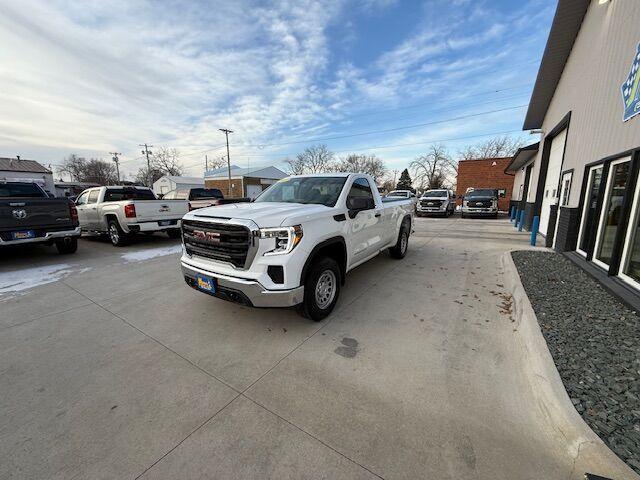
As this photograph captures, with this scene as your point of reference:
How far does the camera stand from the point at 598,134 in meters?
5.62

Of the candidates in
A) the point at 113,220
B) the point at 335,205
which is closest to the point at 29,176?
the point at 113,220

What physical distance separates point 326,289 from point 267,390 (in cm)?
153

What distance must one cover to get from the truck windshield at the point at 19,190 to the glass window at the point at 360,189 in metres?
8.16

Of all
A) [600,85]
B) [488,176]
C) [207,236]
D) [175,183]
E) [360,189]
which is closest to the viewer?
[207,236]

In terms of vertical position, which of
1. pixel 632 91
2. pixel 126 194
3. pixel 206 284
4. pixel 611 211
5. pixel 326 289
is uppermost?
pixel 632 91

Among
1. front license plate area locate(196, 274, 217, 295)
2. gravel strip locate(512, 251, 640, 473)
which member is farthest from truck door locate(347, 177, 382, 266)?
gravel strip locate(512, 251, 640, 473)

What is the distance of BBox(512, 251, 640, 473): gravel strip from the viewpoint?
1875 mm

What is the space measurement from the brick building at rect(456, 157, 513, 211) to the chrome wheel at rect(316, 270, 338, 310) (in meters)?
27.1

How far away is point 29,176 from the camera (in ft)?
137

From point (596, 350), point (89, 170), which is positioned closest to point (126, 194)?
point (596, 350)

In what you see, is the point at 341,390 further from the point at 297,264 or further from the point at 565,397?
the point at 565,397

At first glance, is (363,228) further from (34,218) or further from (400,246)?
(34,218)

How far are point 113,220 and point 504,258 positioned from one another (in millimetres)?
10700

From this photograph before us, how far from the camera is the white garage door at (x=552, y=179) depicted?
8.98m
